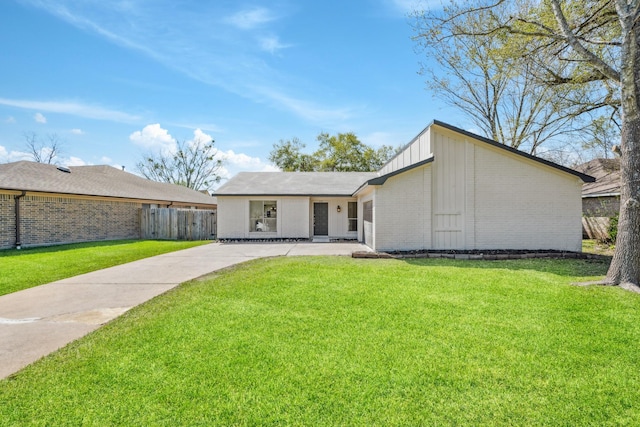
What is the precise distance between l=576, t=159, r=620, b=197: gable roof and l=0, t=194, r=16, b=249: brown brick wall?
2610cm

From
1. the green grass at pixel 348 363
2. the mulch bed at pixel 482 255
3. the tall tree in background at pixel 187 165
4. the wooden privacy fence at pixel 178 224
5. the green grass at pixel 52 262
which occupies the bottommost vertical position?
the green grass at pixel 348 363

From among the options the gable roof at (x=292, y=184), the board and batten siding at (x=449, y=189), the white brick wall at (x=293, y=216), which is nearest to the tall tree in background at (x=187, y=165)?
the gable roof at (x=292, y=184)

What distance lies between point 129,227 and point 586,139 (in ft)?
86.1

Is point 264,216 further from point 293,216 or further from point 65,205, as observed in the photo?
point 65,205

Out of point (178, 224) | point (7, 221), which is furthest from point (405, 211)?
point (7, 221)

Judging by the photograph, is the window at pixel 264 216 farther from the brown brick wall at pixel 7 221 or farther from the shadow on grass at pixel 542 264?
the brown brick wall at pixel 7 221

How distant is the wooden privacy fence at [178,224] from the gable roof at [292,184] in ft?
9.27

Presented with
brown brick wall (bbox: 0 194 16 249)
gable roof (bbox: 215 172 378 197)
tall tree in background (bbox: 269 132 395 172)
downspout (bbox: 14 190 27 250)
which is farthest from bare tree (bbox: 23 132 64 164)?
gable roof (bbox: 215 172 378 197)

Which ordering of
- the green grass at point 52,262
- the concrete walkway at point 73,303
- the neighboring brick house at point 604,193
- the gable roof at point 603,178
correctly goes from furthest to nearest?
the gable roof at point 603,178
the neighboring brick house at point 604,193
the green grass at point 52,262
the concrete walkway at point 73,303

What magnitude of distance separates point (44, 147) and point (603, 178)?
1965 inches

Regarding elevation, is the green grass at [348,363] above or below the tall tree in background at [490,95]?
below

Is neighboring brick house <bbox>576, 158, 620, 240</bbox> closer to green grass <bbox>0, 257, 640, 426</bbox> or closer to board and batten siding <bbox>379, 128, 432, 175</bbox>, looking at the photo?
board and batten siding <bbox>379, 128, 432, 175</bbox>

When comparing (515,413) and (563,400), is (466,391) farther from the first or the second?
(563,400)

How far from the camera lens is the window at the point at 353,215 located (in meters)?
17.5
